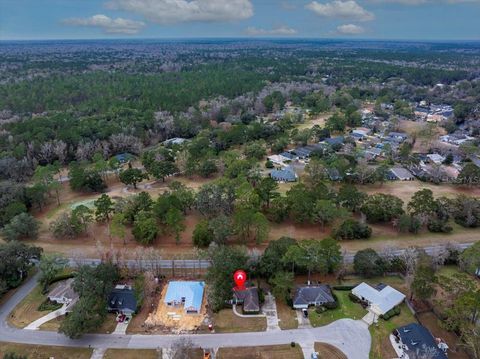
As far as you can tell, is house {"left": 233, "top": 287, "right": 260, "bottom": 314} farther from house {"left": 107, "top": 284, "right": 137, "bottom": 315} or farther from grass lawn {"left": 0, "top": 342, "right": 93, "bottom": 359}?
grass lawn {"left": 0, "top": 342, "right": 93, "bottom": 359}

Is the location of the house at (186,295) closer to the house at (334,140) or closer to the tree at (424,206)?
the tree at (424,206)

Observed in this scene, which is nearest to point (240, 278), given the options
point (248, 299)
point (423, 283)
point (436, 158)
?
point (248, 299)

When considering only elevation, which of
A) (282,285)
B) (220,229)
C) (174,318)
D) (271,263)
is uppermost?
(220,229)

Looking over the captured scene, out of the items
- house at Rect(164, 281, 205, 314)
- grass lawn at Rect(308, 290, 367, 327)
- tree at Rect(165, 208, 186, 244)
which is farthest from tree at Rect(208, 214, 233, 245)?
grass lawn at Rect(308, 290, 367, 327)

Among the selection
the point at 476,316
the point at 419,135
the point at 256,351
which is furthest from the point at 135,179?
the point at 419,135

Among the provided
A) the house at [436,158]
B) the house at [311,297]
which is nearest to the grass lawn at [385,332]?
the house at [311,297]

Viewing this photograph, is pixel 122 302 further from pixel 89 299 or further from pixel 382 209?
pixel 382 209
